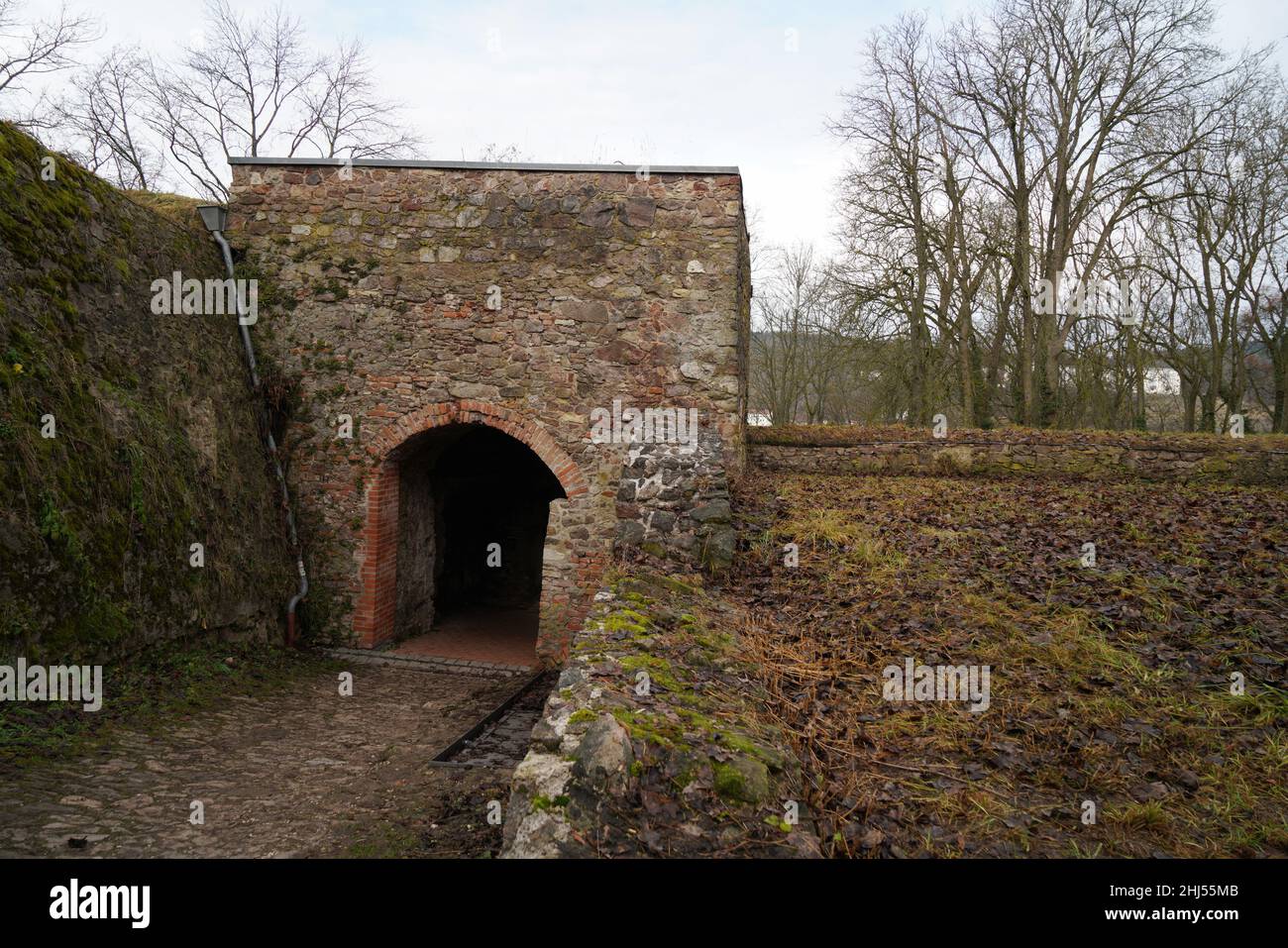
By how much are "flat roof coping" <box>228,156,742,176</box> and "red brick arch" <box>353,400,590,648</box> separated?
279 cm

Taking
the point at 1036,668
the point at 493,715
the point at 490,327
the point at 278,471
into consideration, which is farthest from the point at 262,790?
the point at 490,327

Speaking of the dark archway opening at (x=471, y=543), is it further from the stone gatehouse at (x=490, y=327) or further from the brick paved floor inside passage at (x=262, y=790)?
the brick paved floor inside passage at (x=262, y=790)

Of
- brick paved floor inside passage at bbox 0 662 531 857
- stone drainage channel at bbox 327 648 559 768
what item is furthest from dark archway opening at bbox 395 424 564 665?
brick paved floor inside passage at bbox 0 662 531 857

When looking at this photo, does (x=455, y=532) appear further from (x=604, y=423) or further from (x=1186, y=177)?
(x=1186, y=177)

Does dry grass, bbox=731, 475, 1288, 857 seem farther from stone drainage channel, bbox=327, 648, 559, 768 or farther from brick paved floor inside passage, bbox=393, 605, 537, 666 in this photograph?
brick paved floor inside passage, bbox=393, 605, 537, 666

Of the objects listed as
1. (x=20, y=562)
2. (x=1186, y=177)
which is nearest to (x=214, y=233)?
(x=20, y=562)

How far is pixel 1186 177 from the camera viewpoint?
14.9 meters

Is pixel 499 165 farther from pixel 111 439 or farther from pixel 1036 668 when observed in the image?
pixel 1036 668

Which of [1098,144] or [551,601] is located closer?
[551,601]

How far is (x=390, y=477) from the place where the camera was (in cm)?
821

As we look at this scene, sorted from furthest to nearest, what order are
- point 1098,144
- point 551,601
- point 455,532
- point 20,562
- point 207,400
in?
point 1098,144, point 455,532, point 551,601, point 207,400, point 20,562

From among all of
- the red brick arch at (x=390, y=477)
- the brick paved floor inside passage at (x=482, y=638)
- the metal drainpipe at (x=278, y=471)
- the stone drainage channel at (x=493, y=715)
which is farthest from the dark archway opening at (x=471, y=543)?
the metal drainpipe at (x=278, y=471)

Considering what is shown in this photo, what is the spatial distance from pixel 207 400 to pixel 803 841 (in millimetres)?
7208
